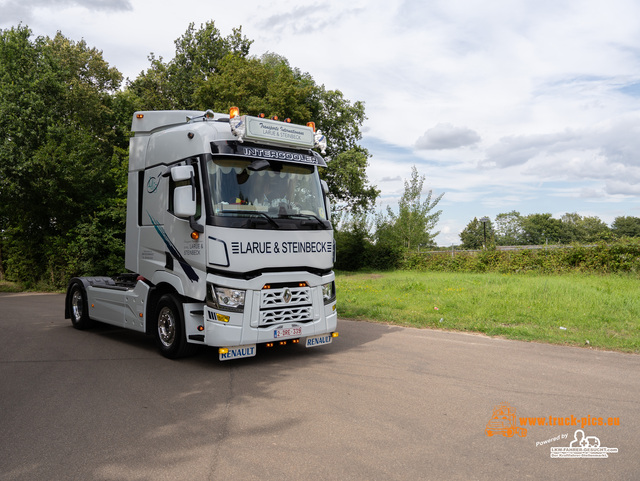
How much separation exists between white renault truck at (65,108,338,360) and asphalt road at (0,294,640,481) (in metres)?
0.66

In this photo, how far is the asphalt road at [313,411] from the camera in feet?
13.4

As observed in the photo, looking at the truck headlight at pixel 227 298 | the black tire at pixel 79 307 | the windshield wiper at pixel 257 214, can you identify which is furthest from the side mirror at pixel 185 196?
the black tire at pixel 79 307

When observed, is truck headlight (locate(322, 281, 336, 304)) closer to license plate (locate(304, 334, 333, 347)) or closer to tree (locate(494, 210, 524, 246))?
license plate (locate(304, 334, 333, 347))

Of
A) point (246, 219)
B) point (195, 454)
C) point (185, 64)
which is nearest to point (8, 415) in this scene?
point (195, 454)

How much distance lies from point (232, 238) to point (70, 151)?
67.6ft

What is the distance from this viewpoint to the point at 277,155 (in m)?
7.84

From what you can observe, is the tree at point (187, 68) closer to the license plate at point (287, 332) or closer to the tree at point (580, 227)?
the license plate at point (287, 332)

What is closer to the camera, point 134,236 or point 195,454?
point 195,454

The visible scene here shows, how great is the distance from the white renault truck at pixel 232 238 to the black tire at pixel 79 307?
101 inches

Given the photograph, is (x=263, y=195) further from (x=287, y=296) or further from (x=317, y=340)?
(x=317, y=340)

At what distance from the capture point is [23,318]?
13242 mm

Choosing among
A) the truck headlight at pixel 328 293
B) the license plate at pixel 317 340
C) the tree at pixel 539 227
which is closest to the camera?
the license plate at pixel 317 340

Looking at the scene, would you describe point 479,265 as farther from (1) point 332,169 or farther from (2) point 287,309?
(2) point 287,309

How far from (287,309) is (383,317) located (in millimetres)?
5350
